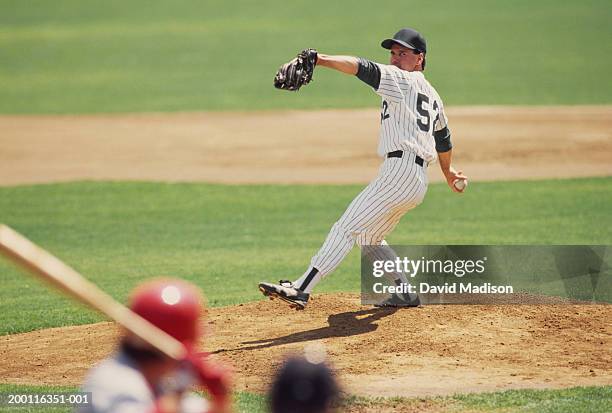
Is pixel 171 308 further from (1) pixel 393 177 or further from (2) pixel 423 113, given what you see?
(2) pixel 423 113

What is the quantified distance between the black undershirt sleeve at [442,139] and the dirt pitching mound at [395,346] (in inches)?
52.2

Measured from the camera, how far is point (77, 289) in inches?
123

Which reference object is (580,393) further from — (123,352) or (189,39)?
(189,39)

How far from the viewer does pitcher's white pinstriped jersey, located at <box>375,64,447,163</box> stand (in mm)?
7414

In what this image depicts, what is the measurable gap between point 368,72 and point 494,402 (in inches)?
100

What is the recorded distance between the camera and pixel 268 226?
44.7 ft

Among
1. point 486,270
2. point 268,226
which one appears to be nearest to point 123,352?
point 486,270

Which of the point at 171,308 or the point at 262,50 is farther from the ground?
the point at 262,50

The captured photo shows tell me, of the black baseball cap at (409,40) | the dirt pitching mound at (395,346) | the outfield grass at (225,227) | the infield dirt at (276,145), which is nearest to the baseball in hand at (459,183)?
the dirt pitching mound at (395,346)

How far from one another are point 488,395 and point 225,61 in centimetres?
2833

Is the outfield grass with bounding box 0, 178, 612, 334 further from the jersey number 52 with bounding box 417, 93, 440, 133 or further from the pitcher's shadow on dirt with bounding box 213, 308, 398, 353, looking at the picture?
the jersey number 52 with bounding box 417, 93, 440, 133

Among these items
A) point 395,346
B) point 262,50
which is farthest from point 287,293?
point 262,50

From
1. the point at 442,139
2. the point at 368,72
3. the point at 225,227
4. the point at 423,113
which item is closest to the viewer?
the point at 368,72

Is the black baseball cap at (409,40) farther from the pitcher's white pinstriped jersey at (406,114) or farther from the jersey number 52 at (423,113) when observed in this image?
the jersey number 52 at (423,113)
